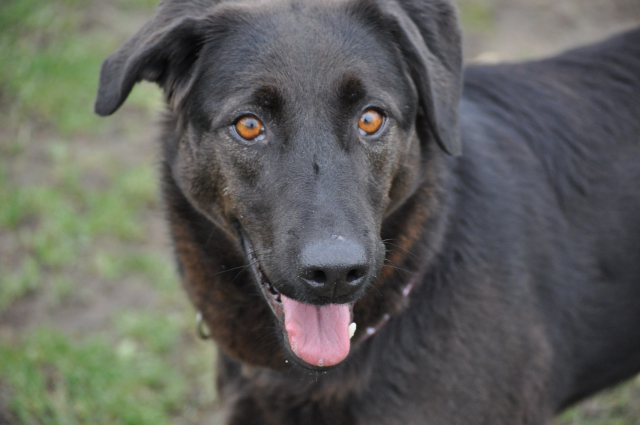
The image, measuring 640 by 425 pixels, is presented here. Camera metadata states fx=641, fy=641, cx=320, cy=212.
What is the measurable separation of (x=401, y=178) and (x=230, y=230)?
71cm

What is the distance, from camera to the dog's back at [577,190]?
9.29 feet

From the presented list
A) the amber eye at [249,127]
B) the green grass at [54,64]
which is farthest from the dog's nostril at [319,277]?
the green grass at [54,64]

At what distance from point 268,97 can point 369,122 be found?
389 mm

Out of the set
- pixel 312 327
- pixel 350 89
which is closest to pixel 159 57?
pixel 350 89

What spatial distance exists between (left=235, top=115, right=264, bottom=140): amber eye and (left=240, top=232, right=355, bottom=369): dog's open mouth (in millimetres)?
429

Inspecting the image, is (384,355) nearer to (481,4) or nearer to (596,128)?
(596,128)

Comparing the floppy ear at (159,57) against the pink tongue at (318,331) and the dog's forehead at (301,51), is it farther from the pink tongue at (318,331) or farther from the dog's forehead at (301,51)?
the pink tongue at (318,331)

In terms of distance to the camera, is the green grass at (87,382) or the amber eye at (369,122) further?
the green grass at (87,382)

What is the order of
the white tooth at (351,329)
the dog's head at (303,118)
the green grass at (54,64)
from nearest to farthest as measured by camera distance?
the dog's head at (303,118)
the white tooth at (351,329)
the green grass at (54,64)

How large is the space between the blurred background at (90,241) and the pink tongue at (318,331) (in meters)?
1.06

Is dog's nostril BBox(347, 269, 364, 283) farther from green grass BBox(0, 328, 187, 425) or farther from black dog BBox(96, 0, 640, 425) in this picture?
green grass BBox(0, 328, 187, 425)

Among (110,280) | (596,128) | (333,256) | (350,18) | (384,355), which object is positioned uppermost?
(350,18)

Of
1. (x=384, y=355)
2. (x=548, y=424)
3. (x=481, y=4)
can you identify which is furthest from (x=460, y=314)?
(x=481, y=4)

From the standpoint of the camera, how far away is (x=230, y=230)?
253 centimetres
